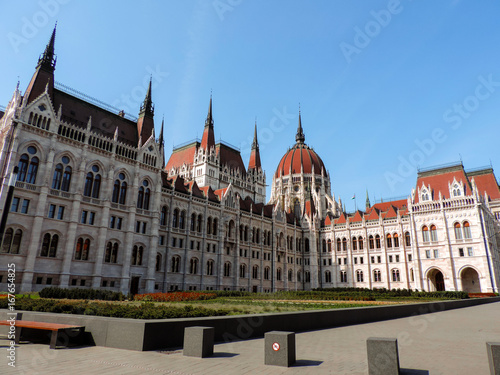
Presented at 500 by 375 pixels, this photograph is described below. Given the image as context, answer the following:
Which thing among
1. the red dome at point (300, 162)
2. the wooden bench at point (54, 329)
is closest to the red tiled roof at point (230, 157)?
the red dome at point (300, 162)

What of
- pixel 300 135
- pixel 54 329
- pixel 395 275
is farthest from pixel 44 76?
pixel 300 135

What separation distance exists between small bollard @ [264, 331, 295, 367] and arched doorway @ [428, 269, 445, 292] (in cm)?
6146

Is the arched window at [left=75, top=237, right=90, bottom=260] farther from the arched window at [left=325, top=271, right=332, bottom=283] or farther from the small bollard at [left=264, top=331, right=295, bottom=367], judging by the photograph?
the arched window at [left=325, top=271, right=332, bottom=283]

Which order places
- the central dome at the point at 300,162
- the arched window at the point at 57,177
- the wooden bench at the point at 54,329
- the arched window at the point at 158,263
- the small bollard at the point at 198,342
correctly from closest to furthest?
the small bollard at the point at 198,342
the wooden bench at the point at 54,329
the arched window at the point at 57,177
the arched window at the point at 158,263
the central dome at the point at 300,162

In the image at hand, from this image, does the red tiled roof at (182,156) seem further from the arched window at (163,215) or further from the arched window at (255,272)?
the arched window at (255,272)

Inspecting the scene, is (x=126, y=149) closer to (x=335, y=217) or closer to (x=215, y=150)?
(x=215, y=150)

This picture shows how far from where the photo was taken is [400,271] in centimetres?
6438

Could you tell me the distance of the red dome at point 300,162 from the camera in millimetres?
93438

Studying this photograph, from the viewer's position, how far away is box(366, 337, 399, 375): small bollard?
7228 millimetres

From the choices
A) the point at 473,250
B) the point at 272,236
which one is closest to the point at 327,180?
the point at 272,236

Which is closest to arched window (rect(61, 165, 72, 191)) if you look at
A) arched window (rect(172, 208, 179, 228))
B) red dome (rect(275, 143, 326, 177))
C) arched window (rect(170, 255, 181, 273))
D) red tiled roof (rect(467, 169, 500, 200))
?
arched window (rect(172, 208, 179, 228))

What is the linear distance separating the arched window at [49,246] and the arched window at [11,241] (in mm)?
2150

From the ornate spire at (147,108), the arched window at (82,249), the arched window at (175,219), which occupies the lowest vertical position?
the arched window at (82,249)

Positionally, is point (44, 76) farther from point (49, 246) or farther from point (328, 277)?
point (328, 277)
